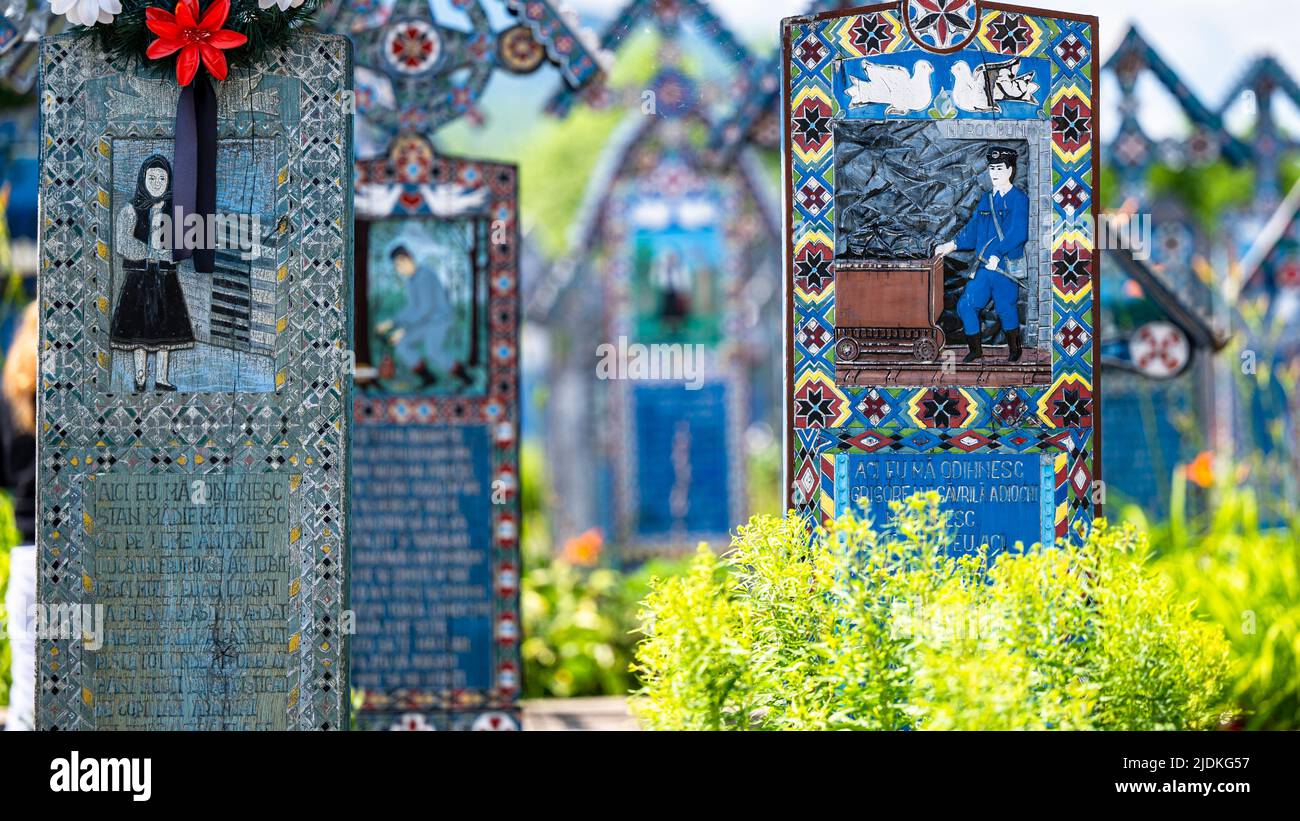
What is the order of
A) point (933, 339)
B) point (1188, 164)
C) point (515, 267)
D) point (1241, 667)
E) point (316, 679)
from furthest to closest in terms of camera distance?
point (1188, 164) < point (515, 267) < point (1241, 667) < point (933, 339) < point (316, 679)

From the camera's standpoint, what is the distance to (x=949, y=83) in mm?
6348

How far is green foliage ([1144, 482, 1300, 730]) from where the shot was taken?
7.64 m

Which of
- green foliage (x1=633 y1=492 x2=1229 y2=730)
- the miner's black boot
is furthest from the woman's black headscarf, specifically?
the miner's black boot

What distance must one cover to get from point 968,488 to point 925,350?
0.63 metres

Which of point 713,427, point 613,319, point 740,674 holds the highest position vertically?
point 613,319

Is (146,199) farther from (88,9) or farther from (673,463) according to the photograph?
(673,463)

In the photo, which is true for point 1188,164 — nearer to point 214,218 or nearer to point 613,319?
point 613,319

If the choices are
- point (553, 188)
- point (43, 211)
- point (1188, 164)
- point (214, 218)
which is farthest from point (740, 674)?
point (553, 188)

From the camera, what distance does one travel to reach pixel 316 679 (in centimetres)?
584

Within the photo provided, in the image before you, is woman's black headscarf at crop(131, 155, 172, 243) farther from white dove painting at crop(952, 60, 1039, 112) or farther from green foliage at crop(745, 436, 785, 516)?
green foliage at crop(745, 436, 785, 516)
